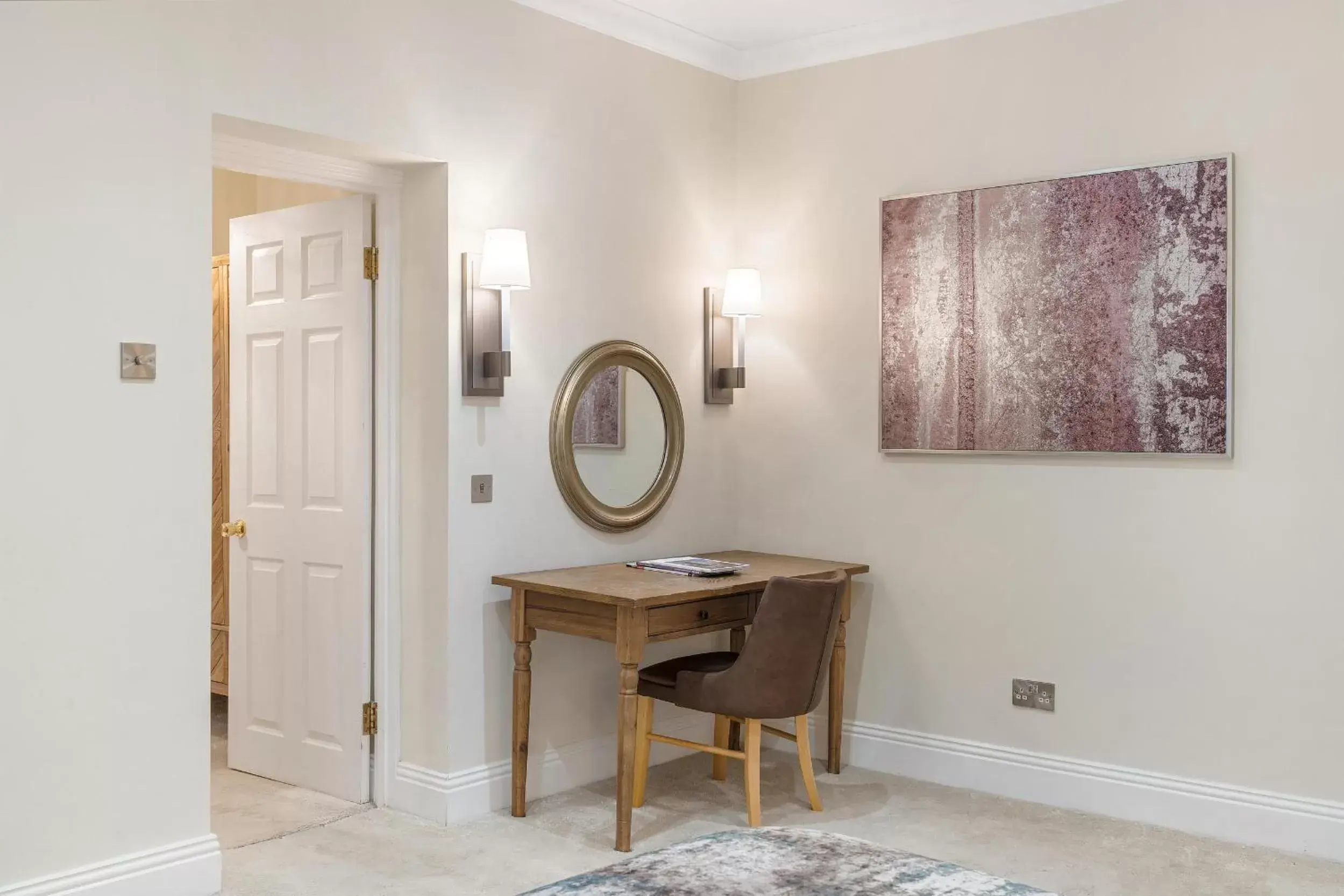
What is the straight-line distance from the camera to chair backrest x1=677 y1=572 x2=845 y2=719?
361 centimetres

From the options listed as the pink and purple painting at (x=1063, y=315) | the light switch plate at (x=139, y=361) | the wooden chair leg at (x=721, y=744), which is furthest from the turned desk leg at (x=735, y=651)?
the light switch plate at (x=139, y=361)

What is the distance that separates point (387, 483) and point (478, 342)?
1.85 ft

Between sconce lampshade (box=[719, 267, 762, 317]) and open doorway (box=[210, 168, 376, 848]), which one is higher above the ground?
sconce lampshade (box=[719, 267, 762, 317])

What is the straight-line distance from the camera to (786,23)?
175 inches

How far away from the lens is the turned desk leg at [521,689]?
151 inches

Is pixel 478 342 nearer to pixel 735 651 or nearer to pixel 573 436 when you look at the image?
pixel 573 436

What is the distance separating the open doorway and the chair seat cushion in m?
0.94

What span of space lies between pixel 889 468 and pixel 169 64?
2733mm

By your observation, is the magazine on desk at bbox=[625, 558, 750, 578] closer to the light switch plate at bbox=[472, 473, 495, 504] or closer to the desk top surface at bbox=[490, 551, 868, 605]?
the desk top surface at bbox=[490, 551, 868, 605]

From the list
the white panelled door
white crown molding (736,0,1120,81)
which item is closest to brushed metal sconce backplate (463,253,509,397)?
the white panelled door

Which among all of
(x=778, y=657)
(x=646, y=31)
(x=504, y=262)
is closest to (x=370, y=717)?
(x=778, y=657)

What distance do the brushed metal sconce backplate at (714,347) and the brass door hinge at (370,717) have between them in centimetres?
173

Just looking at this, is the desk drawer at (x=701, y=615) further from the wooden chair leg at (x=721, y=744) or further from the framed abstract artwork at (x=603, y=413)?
the framed abstract artwork at (x=603, y=413)

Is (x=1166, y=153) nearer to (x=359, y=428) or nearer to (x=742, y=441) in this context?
(x=742, y=441)
